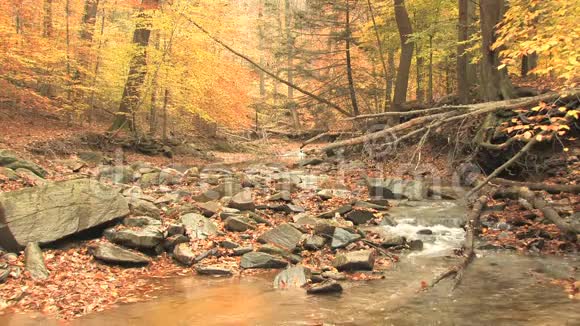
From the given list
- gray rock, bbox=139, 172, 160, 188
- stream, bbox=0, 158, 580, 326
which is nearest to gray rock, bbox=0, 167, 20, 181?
gray rock, bbox=139, 172, 160, 188

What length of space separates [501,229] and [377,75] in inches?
469

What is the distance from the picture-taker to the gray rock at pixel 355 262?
7.71 m

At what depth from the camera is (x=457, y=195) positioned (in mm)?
12648

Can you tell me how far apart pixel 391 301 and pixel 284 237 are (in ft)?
9.80

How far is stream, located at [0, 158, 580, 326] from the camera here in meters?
5.64

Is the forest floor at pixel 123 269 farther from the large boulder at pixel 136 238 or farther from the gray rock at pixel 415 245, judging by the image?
the gray rock at pixel 415 245

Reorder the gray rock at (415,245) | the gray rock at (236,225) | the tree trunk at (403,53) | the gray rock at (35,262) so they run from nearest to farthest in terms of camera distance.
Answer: the gray rock at (35,262) → the gray rock at (415,245) → the gray rock at (236,225) → the tree trunk at (403,53)

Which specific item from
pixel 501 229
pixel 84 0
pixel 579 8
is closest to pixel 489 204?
pixel 501 229

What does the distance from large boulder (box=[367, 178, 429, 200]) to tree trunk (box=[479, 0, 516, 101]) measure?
299cm

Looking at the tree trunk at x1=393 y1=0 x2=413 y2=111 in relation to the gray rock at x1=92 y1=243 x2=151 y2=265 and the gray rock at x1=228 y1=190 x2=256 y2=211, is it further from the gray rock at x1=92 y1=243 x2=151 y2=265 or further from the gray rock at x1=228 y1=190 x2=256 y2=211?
the gray rock at x1=92 y1=243 x2=151 y2=265

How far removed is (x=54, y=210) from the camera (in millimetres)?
8102

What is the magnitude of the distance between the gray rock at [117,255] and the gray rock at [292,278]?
2.44 m

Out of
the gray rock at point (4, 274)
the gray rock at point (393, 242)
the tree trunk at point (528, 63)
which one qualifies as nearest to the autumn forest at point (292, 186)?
the gray rock at point (4, 274)

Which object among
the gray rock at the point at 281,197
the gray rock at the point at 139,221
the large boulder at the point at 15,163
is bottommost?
the gray rock at the point at 139,221
